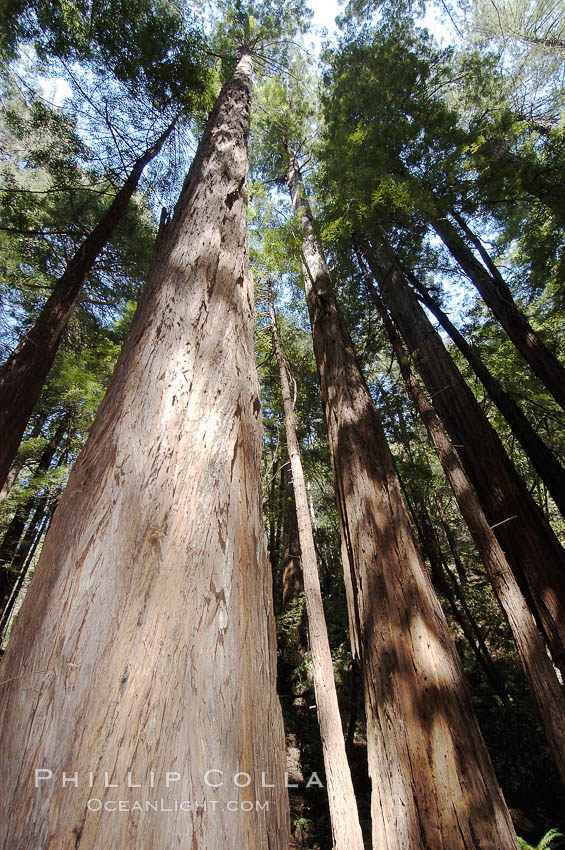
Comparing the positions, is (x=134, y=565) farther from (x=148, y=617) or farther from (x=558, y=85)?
(x=558, y=85)

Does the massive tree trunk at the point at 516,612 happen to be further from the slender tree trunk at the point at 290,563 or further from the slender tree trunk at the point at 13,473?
the slender tree trunk at the point at 13,473

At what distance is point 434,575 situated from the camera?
27.7 feet

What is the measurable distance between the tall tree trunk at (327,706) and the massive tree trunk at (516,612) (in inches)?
77.0

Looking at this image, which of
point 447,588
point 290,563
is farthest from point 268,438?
point 447,588

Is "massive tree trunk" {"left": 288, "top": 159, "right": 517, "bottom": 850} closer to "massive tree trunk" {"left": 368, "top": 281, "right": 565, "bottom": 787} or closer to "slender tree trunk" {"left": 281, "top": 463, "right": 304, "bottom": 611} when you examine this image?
"massive tree trunk" {"left": 368, "top": 281, "right": 565, "bottom": 787}

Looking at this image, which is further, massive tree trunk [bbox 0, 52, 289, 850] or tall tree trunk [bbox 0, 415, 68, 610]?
tall tree trunk [bbox 0, 415, 68, 610]

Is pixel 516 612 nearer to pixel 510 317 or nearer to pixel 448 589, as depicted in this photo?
pixel 510 317

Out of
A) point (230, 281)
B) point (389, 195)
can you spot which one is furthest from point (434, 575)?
point (230, 281)

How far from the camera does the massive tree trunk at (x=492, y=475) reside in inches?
161

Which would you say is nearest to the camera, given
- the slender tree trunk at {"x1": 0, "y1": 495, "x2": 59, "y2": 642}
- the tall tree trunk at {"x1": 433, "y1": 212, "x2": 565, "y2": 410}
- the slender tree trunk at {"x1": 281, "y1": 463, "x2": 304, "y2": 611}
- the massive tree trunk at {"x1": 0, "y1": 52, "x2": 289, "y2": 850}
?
the massive tree trunk at {"x1": 0, "y1": 52, "x2": 289, "y2": 850}

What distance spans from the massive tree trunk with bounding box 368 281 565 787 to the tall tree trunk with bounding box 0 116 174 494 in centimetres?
489

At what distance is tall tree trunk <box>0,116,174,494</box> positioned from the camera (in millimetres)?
3354

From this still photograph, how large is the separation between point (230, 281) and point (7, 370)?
341 centimetres

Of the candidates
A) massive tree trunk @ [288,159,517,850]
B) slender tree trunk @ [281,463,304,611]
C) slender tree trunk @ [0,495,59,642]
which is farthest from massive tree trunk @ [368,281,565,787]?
slender tree trunk @ [0,495,59,642]
